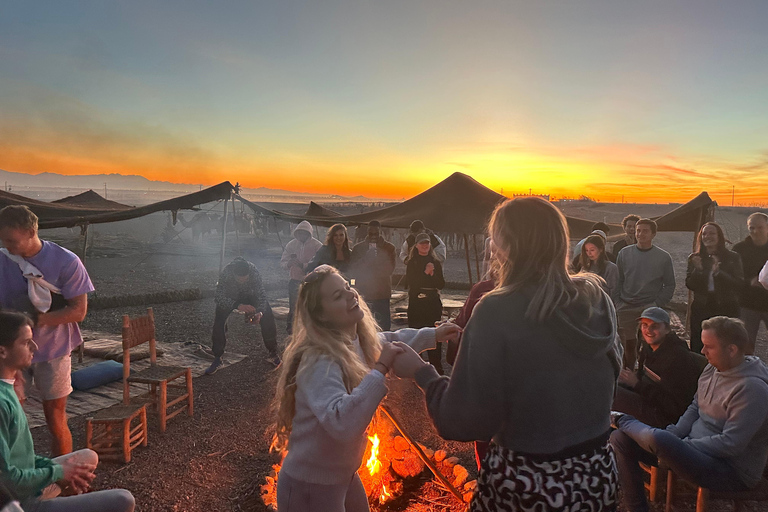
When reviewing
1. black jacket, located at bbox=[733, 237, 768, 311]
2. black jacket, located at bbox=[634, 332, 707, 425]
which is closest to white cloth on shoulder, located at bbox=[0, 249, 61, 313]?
black jacket, located at bbox=[634, 332, 707, 425]

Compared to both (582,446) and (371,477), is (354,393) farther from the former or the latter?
(371,477)

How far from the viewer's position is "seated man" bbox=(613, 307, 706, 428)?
316 centimetres

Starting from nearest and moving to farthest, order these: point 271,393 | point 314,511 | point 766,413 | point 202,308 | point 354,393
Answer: point 354,393, point 314,511, point 766,413, point 271,393, point 202,308

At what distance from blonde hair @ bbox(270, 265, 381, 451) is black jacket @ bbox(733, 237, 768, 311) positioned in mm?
5003

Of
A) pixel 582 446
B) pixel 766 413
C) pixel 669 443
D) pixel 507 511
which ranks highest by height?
pixel 582 446

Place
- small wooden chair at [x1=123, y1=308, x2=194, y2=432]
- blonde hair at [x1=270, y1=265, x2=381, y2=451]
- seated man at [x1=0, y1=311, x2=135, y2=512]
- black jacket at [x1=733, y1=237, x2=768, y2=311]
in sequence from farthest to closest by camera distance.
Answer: black jacket at [x1=733, y1=237, x2=768, y2=311], small wooden chair at [x1=123, y1=308, x2=194, y2=432], seated man at [x1=0, y1=311, x2=135, y2=512], blonde hair at [x1=270, y1=265, x2=381, y2=451]

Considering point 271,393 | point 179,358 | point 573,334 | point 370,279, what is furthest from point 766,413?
point 179,358

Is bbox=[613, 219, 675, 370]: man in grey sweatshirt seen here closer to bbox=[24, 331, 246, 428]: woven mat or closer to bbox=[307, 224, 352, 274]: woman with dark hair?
bbox=[307, 224, 352, 274]: woman with dark hair

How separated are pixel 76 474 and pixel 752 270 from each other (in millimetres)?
6366

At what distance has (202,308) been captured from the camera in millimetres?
10250

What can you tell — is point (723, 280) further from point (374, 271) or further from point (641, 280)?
point (374, 271)

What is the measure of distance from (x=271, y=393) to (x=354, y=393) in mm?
4165

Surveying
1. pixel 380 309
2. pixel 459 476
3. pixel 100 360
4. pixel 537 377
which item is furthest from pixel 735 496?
pixel 100 360

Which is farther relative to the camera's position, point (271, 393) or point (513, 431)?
point (271, 393)
